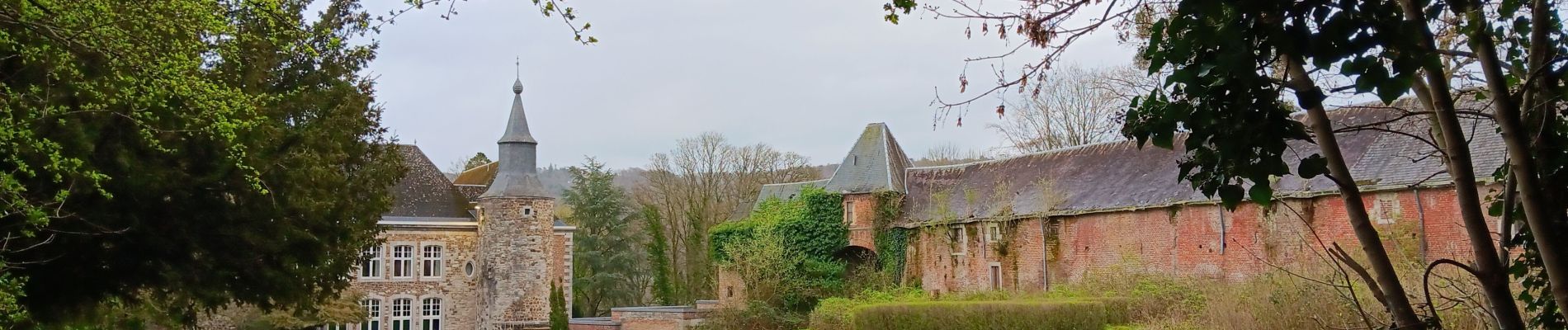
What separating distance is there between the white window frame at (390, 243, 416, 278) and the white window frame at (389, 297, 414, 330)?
69cm

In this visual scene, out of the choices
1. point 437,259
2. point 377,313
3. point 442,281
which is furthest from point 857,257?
point 377,313

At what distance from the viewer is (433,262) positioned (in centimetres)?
3459

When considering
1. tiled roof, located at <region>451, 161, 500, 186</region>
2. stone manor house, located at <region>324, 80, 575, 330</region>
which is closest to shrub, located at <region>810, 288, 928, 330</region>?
stone manor house, located at <region>324, 80, 575, 330</region>

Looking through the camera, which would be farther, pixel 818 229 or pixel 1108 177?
pixel 818 229

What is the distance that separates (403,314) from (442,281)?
1415mm

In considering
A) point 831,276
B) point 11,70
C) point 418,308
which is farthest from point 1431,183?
point 418,308

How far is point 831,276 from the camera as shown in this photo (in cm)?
3019

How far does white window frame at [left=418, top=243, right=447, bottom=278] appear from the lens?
34438 millimetres

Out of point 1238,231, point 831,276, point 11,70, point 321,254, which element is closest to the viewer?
point 11,70

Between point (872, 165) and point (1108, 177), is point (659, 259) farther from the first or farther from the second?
point (1108, 177)

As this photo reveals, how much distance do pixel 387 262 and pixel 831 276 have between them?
13.1 m

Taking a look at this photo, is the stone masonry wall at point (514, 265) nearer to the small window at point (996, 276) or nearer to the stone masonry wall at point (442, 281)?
the stone masonry wall at point (442, 281)

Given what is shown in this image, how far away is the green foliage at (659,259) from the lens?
43.4 m

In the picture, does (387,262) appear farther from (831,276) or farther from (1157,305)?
(1157,305)
